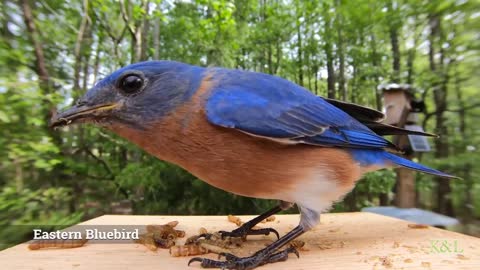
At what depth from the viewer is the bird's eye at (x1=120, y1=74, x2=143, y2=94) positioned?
1.26 m

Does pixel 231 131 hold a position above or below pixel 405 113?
below

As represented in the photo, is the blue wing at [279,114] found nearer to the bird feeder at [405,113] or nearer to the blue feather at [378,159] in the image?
the blue feather at [378,159]

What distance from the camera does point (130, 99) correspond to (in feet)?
4.12

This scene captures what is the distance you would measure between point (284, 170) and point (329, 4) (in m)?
4.55

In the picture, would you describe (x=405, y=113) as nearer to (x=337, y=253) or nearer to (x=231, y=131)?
(x=337, y=253)

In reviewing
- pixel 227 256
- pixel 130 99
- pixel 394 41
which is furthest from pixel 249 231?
pixel 394 41

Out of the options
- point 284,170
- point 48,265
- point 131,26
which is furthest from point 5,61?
point 284,170

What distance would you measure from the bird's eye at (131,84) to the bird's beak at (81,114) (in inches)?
3.6

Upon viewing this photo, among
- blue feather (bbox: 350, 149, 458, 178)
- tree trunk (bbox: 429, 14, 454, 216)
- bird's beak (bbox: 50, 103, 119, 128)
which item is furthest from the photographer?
tree trunk (bbox: 429, 14, 454, 216)

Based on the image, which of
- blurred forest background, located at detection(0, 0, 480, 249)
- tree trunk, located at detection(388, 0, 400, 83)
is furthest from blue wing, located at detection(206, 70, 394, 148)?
tree trunk, located at detection(388, 0, 400, 83)

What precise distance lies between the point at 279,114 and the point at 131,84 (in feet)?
1.97

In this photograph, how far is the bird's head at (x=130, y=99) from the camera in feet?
3.98

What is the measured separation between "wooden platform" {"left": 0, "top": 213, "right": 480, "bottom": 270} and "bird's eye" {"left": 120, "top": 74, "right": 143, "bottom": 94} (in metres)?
0.65

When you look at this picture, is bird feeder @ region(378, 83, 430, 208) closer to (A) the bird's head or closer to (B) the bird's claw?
(B) the bird's claw
